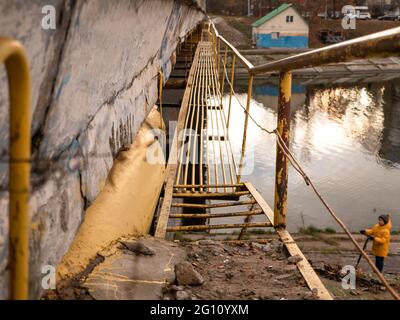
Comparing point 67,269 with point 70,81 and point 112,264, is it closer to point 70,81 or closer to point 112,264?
point 112,264

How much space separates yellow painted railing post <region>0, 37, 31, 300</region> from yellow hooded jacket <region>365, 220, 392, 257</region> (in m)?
6.28

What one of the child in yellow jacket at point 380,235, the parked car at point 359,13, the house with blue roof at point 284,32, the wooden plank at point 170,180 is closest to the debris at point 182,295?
the wooden plank at point 170,180

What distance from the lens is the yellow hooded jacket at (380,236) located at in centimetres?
643

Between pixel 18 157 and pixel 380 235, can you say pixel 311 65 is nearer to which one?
pixel 18 157

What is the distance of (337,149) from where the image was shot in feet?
55.6

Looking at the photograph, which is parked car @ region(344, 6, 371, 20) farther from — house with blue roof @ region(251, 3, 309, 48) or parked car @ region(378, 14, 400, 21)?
house with blue roof @ region(251, 3, 309, 48)

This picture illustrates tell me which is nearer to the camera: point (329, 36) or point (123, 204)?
point (123, 204)

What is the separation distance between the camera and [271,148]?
16.6m

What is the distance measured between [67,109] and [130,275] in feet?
2.10

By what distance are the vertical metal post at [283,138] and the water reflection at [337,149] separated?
9.10m

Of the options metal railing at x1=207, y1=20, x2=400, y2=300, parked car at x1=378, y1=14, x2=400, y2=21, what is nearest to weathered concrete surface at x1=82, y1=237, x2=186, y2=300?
metal railing at x1=207, y1=20, x2=400, y2=300

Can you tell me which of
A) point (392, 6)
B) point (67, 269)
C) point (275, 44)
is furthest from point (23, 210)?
point (392, 6)

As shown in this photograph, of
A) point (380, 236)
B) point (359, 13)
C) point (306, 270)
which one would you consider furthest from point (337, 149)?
point (359, 13)

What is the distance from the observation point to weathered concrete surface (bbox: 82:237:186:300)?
150 cm
